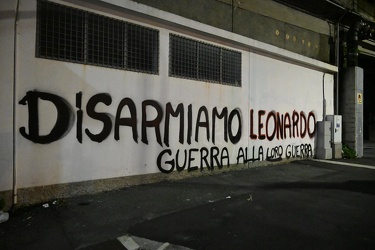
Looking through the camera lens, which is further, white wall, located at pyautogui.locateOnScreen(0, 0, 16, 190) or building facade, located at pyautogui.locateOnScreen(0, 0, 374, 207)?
building facade, located at pyautogui.locateOnScreen(0, 0, 374, 207)

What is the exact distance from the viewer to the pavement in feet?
11.1

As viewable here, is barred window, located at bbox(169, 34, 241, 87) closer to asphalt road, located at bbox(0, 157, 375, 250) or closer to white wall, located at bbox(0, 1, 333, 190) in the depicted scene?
white wall, located at bbox(0, 1, 333, 190)

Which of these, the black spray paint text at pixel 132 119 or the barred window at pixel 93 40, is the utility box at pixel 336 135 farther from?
the barred window at pixel 93 40

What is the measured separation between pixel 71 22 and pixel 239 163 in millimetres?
5418

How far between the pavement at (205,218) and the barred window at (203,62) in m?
2.69

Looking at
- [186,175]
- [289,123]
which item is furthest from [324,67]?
[186,175]

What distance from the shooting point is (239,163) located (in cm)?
780

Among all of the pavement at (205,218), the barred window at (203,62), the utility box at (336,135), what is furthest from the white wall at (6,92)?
the utility box at (336,135)

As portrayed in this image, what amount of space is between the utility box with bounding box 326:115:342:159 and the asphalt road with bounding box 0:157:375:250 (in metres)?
4.56

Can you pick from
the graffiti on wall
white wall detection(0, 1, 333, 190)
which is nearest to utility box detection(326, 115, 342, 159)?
the graffiti on wall

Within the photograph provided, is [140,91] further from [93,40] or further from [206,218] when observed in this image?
[206,218]

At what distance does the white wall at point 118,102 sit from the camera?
4.60 metres

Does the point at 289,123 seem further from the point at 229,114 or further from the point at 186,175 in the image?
the point at 186,175

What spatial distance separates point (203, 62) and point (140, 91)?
2.03m
